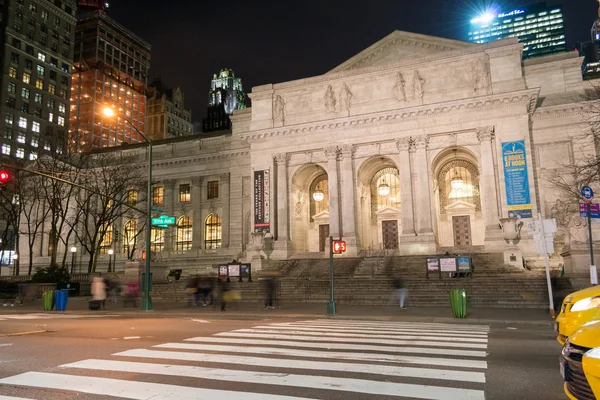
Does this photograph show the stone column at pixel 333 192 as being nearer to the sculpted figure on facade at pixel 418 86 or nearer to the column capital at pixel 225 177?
the sculpted figure on facade at pixel 418 86

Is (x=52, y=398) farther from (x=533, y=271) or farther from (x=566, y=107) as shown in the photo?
(x=566, y=107)

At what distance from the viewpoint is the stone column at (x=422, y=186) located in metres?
Result: 36.4

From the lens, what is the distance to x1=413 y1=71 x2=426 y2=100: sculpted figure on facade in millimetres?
38281

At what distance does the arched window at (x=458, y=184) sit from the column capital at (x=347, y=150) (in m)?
8.55

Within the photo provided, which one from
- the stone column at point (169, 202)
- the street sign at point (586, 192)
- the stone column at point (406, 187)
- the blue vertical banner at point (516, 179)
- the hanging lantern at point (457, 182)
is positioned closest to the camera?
the street sign at point (586, 192)

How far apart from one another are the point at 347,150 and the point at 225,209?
1617cm

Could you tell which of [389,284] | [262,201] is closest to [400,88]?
[262,201]

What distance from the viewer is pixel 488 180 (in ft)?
116

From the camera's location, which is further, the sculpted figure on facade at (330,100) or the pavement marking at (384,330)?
the sculpted figure on facade at (330,100)

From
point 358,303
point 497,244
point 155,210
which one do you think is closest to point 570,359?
point 358,303

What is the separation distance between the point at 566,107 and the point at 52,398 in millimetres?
40873

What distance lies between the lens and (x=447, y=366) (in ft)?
25.8

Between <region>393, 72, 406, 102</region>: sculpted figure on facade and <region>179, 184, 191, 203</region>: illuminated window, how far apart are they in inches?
1022

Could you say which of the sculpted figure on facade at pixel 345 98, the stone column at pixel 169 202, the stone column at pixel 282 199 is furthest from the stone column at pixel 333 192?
the stone column at pixel 169 202
